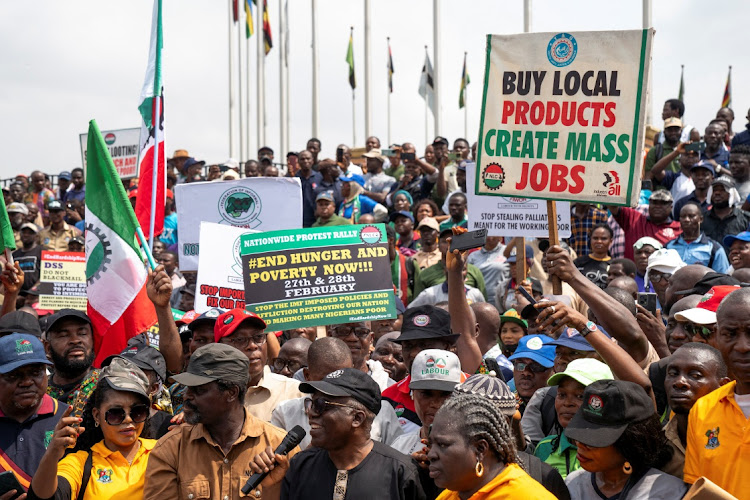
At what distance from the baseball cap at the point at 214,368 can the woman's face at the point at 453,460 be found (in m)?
1.45

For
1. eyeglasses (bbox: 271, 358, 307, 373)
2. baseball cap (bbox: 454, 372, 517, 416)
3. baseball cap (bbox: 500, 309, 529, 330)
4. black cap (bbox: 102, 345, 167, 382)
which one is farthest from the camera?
baseball cap (bbox: 500, 309, 529, 330)

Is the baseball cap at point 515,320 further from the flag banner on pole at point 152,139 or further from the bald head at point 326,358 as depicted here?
the flag banner on pole at point 152,139

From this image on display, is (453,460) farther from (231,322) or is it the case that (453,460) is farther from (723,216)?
(723,216)

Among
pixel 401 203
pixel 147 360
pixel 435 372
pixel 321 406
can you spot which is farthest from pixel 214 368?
pixel 401 203

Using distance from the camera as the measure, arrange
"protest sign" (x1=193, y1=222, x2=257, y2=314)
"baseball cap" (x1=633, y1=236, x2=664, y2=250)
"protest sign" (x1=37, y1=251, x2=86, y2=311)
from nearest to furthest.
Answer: "protest sign" (x1=193, y1=222, x2=257, y2=314) < "baseball cap" (x1=633, y1=236, x2=664, y2=250) < "protest sign" (x1=37, y1=251, x2=86, y2=311)

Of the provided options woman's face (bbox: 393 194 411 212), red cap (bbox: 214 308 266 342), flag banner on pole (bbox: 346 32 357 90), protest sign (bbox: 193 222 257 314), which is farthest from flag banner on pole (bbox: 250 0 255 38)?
red cap (bbox: 214 308 266 342)

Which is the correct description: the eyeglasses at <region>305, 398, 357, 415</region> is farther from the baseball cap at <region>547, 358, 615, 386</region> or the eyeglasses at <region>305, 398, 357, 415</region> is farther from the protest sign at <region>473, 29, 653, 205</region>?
the protest sign at <region>473, 29, 653, 205</region>

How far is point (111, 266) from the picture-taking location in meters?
7.35

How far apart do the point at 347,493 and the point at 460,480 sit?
861 mm

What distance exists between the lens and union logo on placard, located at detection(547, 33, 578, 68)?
5648mm

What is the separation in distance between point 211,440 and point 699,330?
9.02 feet

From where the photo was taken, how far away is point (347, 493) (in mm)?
4590

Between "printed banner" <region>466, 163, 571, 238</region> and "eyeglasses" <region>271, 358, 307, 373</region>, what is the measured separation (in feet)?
8.35

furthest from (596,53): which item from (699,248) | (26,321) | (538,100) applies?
(699,248)
